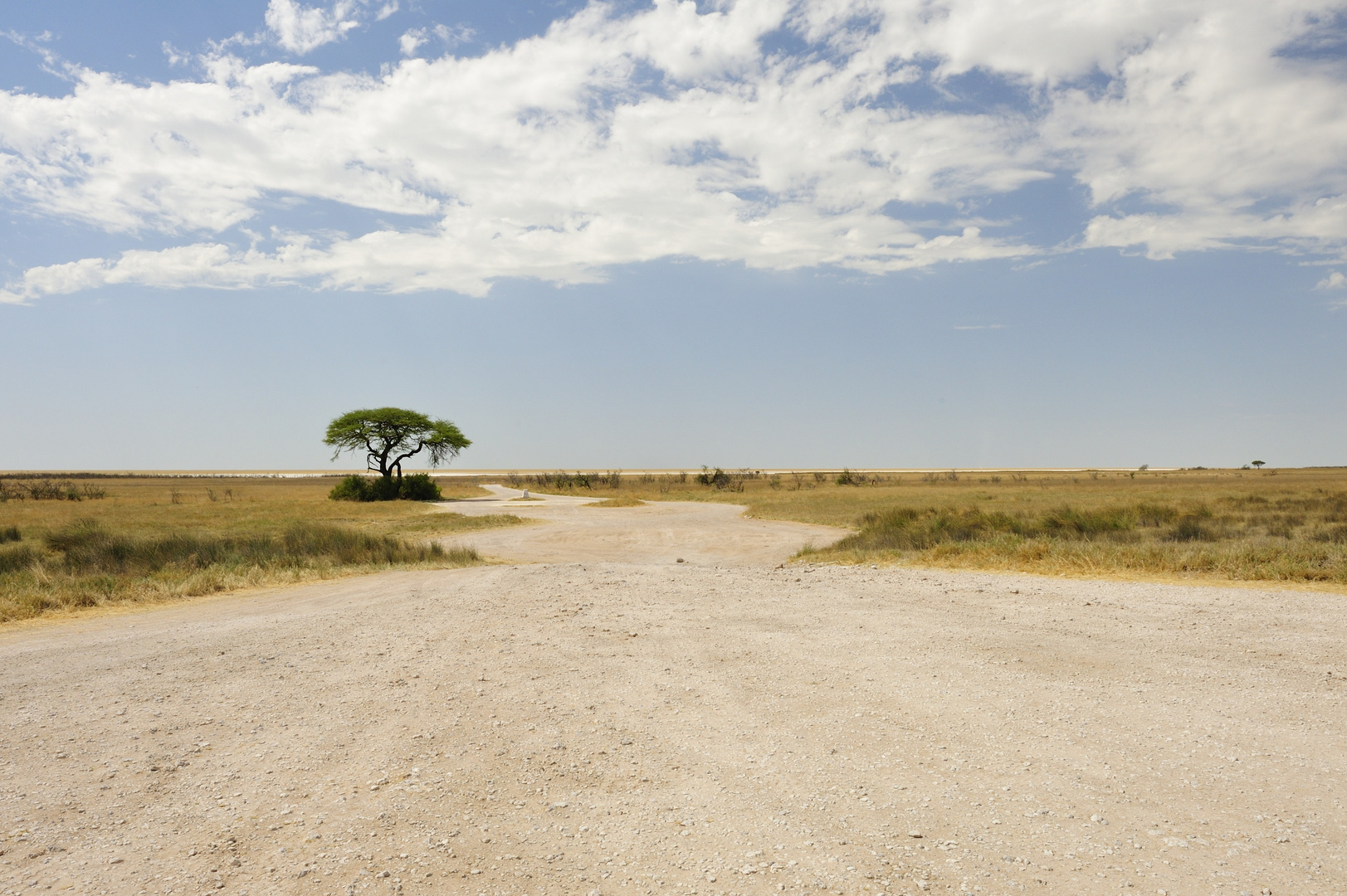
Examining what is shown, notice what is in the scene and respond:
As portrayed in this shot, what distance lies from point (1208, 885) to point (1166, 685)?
340 cm

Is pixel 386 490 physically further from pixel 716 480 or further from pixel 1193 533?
pixel 1193 533

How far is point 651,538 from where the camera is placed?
25734mm

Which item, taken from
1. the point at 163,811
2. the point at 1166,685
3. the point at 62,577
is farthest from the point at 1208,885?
the point at 62,577

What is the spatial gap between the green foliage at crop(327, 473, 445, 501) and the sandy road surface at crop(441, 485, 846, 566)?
45.6ft

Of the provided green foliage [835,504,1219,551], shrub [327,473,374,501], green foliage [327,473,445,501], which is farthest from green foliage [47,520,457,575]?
Answer: green foliage [327,473,445,501]

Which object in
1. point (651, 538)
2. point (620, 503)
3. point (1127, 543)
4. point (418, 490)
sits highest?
point (418, 490)

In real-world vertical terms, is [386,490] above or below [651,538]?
above

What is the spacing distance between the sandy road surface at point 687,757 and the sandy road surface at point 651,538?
1161 cm

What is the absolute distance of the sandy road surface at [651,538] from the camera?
70.1ft

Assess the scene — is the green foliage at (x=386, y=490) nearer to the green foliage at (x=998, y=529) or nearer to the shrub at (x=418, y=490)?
the shrub at (x=418, y=490)

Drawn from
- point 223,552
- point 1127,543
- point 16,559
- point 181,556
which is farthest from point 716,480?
point 16,559

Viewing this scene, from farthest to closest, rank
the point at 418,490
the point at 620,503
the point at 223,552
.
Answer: the point at 418,490 → the point at 620,503 → the point at 223,552

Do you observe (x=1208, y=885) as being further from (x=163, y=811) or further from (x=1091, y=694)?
(x=163, y=811)

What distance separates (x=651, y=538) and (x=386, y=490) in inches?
1149
